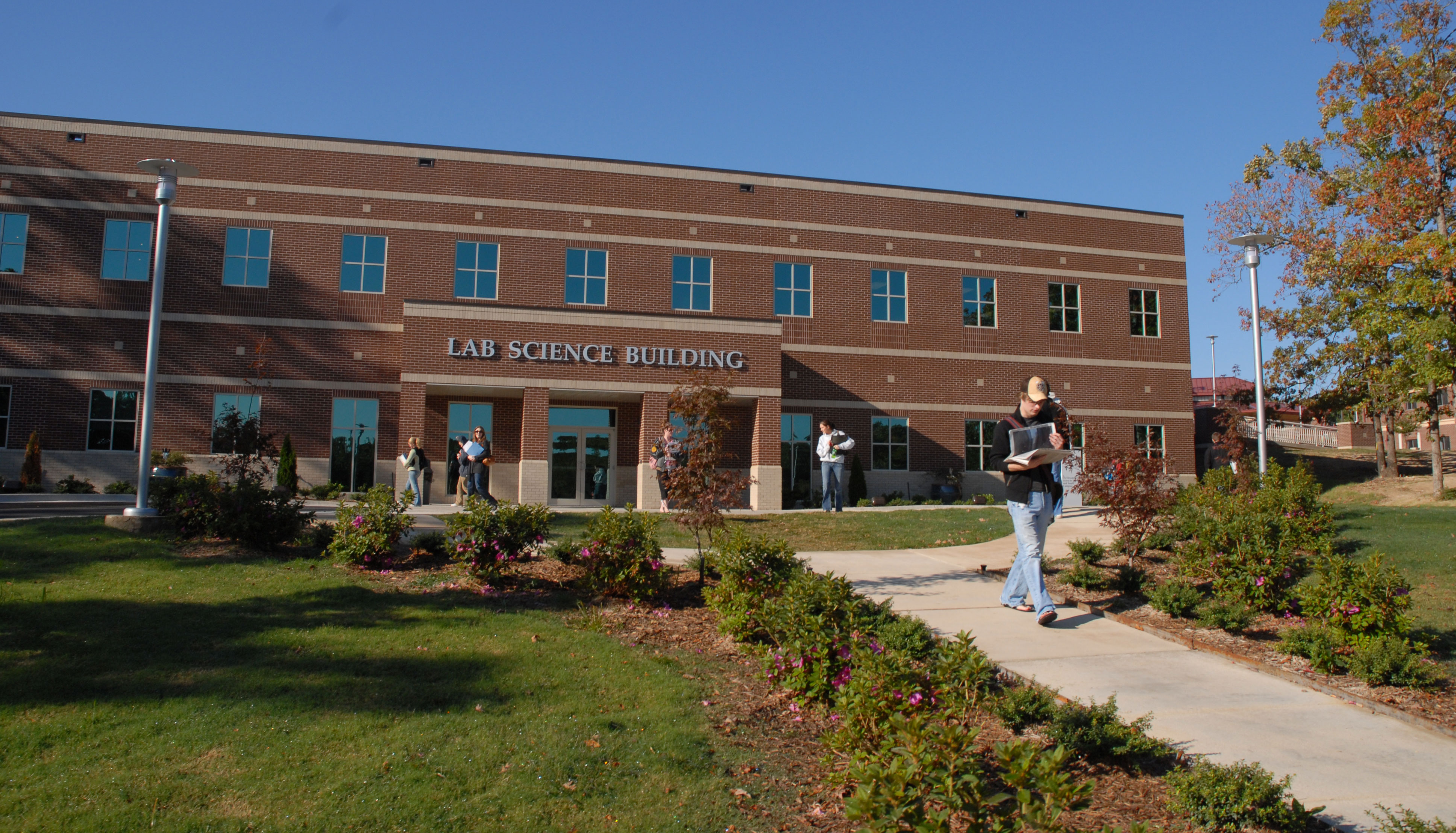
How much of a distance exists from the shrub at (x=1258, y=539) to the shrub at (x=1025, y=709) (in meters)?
3.63

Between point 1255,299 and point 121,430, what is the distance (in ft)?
85.0

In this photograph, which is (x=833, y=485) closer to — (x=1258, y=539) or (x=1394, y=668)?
(x=1258, y=539)

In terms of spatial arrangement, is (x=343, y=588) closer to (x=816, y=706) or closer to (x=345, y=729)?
(x=345, y=729)

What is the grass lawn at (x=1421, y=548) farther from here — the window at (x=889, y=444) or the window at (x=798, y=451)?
the window at (x=798, y=451)

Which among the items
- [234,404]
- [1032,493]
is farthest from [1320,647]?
[234,404]

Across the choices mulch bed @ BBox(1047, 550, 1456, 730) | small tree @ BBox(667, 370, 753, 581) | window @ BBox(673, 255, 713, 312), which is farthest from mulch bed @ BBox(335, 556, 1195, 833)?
window @ BBox(673, 255, 713, 312)

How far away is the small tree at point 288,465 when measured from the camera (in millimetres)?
20969

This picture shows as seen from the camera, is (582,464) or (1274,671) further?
(582,464)

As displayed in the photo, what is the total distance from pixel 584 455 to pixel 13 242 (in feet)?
49.6

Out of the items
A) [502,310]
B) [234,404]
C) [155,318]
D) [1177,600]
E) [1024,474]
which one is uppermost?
[502,310]

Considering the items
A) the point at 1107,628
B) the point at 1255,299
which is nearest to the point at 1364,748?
the point at 1107,628

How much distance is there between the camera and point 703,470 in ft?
27.8

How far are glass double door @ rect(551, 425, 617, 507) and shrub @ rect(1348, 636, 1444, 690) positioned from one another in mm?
18790

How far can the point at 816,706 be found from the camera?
5137 millimetres
